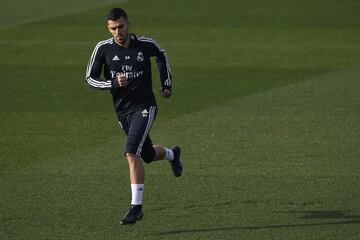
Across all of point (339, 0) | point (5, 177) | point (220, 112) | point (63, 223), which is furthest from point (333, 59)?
point (63, 223)

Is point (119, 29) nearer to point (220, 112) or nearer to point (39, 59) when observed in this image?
point (220, 112)

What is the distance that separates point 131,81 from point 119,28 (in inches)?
26.0

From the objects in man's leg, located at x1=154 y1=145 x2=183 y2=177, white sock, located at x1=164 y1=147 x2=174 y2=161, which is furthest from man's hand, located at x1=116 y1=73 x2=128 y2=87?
white sock, located at x1=164 y1=147 x2=174 y2=161

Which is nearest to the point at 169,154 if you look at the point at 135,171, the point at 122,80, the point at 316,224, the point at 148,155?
the point at 148,155

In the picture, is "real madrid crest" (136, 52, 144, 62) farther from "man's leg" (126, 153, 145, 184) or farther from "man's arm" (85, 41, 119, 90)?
"man's leg" (126, 153, 145, 184)

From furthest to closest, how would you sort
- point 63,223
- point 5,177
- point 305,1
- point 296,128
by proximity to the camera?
point 305,1
point 296,128
point 5,177
point 63,223

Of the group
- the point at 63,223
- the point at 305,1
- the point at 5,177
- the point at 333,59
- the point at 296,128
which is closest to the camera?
Answer: the point at 63,223

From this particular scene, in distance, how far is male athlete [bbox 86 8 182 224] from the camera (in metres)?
11.0

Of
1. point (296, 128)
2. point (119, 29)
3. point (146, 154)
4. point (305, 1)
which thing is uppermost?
point (119, 29)

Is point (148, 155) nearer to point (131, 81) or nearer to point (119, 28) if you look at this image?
point (131, 81)

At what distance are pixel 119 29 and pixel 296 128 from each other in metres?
6.06

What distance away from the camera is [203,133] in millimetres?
16078

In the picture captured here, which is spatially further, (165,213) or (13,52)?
(13,52)

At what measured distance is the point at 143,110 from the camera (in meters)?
11.3
